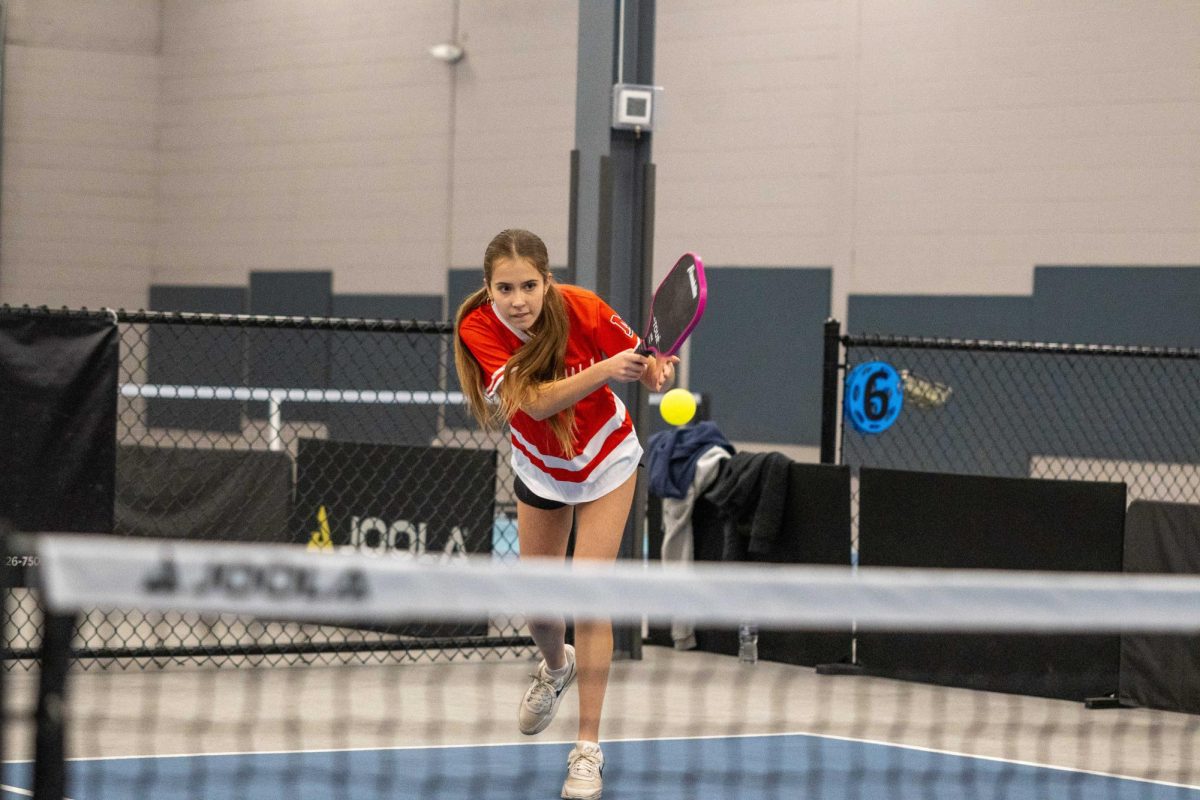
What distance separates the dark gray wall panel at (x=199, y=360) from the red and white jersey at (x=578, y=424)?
45.3 ft

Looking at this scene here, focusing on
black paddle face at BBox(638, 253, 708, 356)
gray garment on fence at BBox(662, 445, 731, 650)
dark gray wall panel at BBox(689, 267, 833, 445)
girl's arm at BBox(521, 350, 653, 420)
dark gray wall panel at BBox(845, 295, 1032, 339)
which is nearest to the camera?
girl's arm at BBox(521, 350, 653, 420)

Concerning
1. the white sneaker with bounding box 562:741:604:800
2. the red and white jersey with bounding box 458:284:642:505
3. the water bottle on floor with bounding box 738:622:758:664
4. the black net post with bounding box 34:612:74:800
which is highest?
the red and white jersey with bounding box 458:284:642:505

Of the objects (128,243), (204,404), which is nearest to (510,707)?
(204,404)

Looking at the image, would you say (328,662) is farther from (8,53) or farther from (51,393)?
(8,53)

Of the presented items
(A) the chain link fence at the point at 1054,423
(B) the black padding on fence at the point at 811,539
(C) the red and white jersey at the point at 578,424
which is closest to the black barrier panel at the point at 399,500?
(B) the black padding on fence at the point at 811,539

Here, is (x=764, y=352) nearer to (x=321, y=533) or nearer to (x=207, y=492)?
(x=321, y=533)

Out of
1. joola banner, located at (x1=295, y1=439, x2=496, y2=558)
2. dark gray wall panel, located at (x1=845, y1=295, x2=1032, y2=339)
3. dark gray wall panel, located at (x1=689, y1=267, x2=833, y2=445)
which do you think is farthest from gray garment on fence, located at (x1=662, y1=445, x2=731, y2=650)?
dark gray wall panel, located at (x1=689, y1=267, x2=833, y2=445)

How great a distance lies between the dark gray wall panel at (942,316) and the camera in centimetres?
1314

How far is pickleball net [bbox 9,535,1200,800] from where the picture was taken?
226 centimetres

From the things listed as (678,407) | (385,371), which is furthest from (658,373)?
(385,371)

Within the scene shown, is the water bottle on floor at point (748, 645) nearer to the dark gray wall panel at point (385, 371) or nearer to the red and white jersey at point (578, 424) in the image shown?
the red and white jersey at point (578, 424)

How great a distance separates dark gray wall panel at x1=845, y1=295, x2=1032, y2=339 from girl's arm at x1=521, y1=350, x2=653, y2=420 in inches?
369

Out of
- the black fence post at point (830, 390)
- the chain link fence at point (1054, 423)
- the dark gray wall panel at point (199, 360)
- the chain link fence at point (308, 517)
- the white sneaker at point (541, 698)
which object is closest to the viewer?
the white sneaker at point (541, 698)

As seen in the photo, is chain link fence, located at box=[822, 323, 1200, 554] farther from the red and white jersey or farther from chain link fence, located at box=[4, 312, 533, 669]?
the red and white jersey
